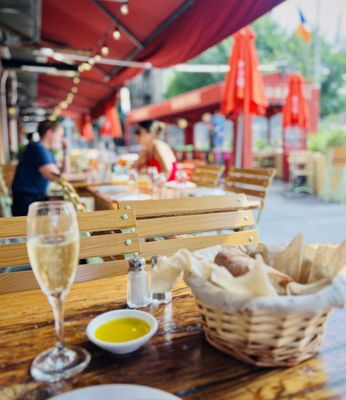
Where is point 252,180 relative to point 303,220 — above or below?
above

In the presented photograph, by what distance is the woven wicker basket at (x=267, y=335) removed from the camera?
24.7 inches

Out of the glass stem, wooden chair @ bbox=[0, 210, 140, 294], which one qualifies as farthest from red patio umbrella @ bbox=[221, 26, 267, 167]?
the glass stem

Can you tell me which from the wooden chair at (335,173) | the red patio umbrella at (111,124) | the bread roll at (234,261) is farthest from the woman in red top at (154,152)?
the red patio umbrella at (111,124)

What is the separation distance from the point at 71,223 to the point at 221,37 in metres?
2.87

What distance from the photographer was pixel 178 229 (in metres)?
1.53

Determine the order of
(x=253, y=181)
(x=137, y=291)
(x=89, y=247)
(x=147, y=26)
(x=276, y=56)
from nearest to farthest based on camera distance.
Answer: (x=137, y=291)
(x=89, y=247)
(x=253, y=181)
(x=147, y=26)
(x=276, y=56)

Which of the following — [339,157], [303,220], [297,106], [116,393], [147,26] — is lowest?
[303,220]

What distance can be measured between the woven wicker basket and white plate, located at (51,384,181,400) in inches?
6.1

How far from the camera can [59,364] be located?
0.67 metres

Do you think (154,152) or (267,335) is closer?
(267,335)

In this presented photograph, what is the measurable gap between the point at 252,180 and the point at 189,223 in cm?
214

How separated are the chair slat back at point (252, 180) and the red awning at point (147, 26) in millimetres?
1231

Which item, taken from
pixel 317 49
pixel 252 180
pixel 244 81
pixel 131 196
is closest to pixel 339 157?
pixel 244 81

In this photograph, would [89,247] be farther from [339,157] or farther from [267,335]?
[339,157]
